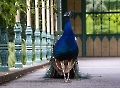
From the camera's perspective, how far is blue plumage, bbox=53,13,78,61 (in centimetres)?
952

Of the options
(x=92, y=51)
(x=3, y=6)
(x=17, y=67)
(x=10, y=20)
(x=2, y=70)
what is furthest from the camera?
(x=92, y=51)

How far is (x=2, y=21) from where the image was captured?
10.3 m

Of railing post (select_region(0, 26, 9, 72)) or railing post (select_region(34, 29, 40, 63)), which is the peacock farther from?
railing post (select_region(34, 29, 40, 63))

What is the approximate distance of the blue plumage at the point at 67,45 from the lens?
952 centimetres

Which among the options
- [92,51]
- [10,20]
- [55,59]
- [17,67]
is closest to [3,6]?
[10,20]

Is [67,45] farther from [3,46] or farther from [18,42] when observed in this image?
[18,42]

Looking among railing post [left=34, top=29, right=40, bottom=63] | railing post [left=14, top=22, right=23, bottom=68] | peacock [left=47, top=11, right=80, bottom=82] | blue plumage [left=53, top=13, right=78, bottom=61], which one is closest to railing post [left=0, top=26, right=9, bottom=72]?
peacock [left=47, top=11, right=80, bottom=82]

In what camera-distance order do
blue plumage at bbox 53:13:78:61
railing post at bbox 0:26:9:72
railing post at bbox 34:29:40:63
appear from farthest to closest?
1. railing post at bbox 34:29:40:63
2. railing post at bbox 0:26:9:72
3. blue plumage at bbox 53:13:78:61

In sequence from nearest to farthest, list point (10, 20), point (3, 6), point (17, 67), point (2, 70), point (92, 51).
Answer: point (3, 6) < point (10, 20) < point (2, 70) < point (17, 67) < point (92, 51)

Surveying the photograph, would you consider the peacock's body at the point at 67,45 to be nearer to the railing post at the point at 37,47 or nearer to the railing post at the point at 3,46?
the railing post at the point at 3,46

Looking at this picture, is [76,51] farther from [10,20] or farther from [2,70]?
[2,70]

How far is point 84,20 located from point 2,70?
91.9ft

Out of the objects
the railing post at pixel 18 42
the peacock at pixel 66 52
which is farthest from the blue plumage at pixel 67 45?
the railing post at pixel 18 42

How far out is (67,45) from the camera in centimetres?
955
